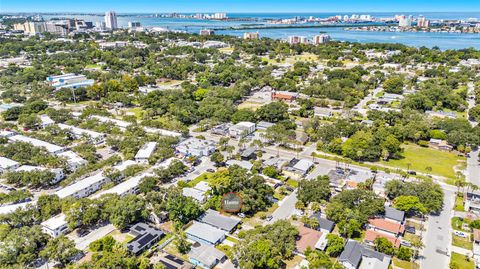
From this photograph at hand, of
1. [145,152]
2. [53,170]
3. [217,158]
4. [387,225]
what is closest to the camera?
[387,225]

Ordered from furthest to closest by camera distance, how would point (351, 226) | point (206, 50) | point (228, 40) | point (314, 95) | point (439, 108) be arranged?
1. point (228, 40)
2. point (206, 50)
3. point (314, 95)
4. point (439, 108)
5. point (351, 226)

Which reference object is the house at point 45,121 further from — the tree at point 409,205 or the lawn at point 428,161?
the lawn at point 428,161

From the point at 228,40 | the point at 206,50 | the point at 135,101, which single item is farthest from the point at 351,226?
the point at 228,40

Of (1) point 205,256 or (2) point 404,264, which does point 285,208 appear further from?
(2) point 404,264

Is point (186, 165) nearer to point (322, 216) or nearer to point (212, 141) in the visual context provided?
point (212, 141)

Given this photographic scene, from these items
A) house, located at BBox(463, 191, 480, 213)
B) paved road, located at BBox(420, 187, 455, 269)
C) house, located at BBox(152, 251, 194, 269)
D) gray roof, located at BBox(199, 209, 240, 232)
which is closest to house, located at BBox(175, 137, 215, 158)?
gray roof, located at BBox(199, 209, 240, 232)

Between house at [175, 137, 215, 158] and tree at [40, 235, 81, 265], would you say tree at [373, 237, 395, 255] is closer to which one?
tree at [40, 235, 81, 265]

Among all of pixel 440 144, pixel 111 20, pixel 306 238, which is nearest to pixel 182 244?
pixel 306 238
